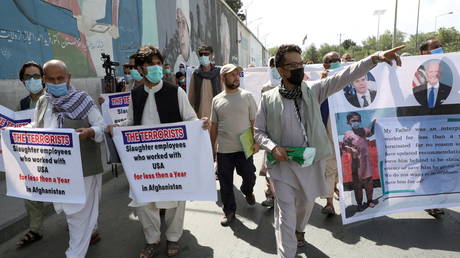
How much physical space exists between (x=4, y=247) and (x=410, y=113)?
4351 mm

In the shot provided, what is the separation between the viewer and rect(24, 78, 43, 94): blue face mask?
140 inches

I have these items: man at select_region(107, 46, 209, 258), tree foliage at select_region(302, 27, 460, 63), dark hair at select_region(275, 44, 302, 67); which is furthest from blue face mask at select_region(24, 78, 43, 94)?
tree foliage at select_region(302, 27, 460, 63)

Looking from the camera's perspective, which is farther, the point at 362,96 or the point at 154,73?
the point at 362,96

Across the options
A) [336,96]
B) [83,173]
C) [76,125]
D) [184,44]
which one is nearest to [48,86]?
[76,125]

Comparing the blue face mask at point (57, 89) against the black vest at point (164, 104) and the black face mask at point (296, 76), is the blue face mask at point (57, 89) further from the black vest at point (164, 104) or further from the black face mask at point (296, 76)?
the black face mask at point (296, 76)

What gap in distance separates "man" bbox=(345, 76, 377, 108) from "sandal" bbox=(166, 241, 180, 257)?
87.2 inches

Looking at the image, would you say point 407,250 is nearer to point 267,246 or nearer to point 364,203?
point 364,203

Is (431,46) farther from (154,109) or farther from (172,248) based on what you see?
(172,248)

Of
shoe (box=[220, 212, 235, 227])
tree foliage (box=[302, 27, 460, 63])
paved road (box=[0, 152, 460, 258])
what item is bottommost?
paved road (box=[0, 152, 460, 258])

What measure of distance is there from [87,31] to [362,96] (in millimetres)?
6761

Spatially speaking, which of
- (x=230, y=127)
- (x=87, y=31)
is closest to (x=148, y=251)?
(x=230, y=127)

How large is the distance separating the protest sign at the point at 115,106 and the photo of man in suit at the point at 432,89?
3.85m

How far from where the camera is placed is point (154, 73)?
117 inches

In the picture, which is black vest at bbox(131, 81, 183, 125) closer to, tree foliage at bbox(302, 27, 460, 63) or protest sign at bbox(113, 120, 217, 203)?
protest sign at bbox(113, 120, 217, 203)
